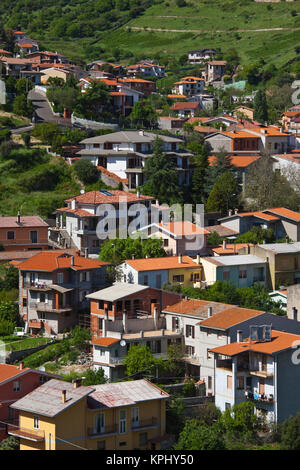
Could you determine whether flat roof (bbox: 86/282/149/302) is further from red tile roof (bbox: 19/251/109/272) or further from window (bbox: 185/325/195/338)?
window (bbox: 185/325/195/338)

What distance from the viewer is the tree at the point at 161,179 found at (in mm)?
59000

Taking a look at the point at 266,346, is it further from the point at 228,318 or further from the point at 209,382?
the point at 209,382

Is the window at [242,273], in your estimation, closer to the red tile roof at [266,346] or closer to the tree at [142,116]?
the red tile roof at [266,346]

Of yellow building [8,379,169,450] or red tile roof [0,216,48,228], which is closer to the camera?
yellow building [8,379,169,450]

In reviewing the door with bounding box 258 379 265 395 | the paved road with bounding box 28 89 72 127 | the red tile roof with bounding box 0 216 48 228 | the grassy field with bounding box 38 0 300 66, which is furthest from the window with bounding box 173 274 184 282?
the grassy field with bounding box 38 0 300 66

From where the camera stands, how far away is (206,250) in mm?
52156

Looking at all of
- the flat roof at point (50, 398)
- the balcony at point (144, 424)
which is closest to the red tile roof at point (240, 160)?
the balcony at point (144, 424)

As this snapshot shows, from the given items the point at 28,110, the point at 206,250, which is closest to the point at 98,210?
the point at 206,250

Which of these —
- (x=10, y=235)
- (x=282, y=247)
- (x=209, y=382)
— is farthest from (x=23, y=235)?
(x=209, y=382)

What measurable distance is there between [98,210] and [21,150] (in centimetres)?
1171

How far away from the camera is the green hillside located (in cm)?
11981

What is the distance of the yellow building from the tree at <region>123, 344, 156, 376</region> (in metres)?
2.60
